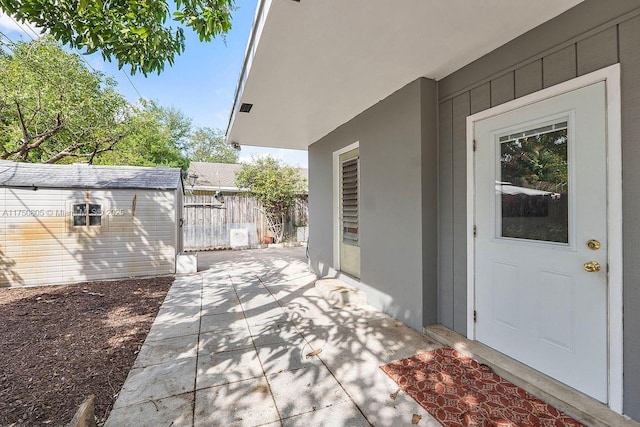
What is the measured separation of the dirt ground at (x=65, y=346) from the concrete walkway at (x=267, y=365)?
19cm

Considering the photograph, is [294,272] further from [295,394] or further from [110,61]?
[110,61]

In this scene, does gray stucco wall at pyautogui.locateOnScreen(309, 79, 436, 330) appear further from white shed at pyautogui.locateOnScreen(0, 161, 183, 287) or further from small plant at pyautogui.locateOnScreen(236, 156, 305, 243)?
→ small plant at pyautogui.locateOnScreen(236, 156, 305, 243)

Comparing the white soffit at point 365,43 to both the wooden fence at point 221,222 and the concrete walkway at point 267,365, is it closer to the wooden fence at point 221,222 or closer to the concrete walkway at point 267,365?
the concrete walkway at point 267,365

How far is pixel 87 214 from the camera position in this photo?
5.20 meters

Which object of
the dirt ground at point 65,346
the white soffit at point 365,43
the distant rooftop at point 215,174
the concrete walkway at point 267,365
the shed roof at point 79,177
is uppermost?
the distant rooftop at point 215,174

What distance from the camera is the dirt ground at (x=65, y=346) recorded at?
1875 millimetres

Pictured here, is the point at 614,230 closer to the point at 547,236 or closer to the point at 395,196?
the point at 547,236

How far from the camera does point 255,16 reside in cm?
221

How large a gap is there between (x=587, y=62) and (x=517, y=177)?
2.68ft

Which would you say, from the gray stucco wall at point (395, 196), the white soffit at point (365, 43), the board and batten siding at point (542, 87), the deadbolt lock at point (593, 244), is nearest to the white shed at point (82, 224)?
the white soffit at point (365, 43)

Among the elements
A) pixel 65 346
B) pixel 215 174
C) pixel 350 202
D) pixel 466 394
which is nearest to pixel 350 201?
pixel 350 202

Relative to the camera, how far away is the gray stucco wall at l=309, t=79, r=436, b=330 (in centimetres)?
285

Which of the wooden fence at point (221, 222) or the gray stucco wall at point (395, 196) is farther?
the wooden fence at point (221, 222)

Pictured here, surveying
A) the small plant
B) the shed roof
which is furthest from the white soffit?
the small plant
